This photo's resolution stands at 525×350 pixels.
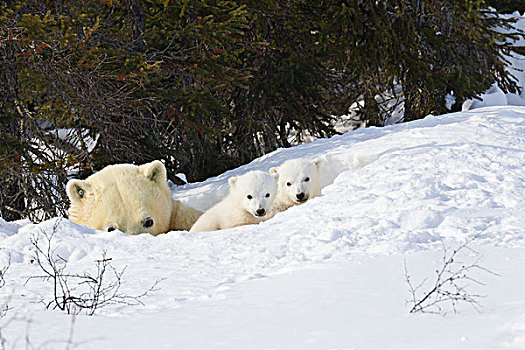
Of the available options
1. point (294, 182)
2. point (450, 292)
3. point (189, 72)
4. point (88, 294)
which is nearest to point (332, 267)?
point (450, 292)

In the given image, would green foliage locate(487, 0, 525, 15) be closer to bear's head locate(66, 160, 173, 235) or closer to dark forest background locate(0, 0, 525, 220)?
dark forest background locate(0, 0, 525, 220)

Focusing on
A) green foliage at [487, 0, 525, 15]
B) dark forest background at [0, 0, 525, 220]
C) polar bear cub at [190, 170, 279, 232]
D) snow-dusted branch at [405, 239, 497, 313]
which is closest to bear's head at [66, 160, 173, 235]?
polar bear cub at [190, 170, 279, 232]

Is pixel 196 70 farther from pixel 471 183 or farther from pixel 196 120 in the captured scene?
pixel 471 183

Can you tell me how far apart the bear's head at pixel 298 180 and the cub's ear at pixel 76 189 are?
1.82 m

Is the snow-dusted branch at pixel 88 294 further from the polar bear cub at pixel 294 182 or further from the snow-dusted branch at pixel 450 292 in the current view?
the polar bear cub at pixel 294 182

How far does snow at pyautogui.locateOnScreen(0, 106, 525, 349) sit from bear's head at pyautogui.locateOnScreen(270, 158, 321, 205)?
48cm

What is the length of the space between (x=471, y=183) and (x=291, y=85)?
21.8 ft

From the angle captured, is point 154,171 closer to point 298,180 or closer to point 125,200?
point 125,200

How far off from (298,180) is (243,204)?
65 centimetres

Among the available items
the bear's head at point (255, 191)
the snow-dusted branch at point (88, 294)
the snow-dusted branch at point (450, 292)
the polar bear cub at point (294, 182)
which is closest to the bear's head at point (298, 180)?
the polar bear cub at point (294, 182)

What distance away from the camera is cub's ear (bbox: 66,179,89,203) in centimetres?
548

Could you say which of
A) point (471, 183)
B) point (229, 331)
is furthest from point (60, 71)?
point (229, 331)

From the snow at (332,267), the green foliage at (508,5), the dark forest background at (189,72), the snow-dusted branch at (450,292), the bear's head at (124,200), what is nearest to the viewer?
the snow at (332,267)

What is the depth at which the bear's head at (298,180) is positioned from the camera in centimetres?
594
